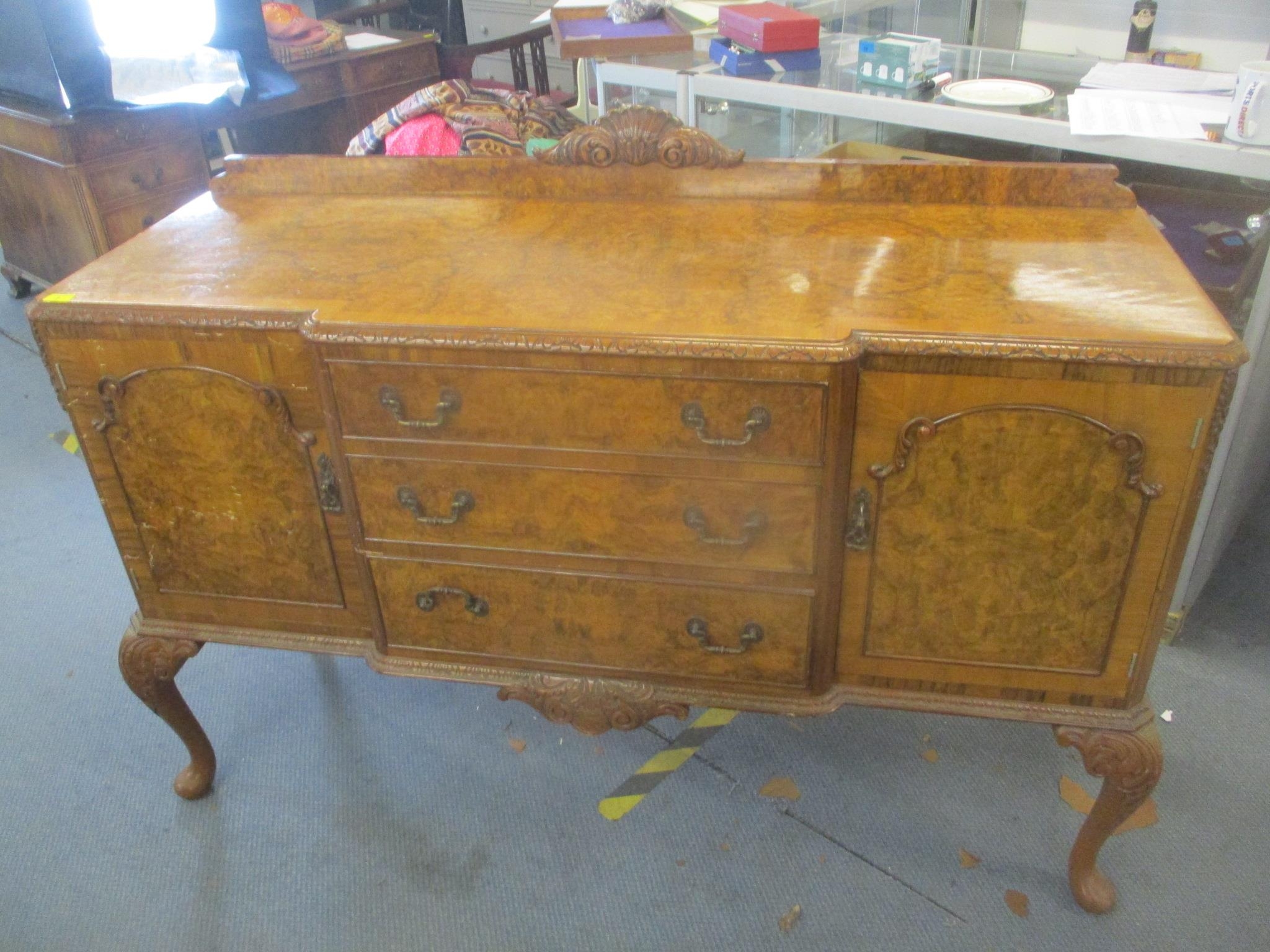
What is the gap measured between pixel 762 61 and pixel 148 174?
7.07ft

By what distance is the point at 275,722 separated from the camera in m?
1.96

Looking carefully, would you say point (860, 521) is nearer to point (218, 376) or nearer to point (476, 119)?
point (218, 376)

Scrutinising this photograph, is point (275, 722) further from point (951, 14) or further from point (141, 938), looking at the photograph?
point (951, 14)

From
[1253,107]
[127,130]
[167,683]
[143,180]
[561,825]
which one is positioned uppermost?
[1253,107]

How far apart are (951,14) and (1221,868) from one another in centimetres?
238

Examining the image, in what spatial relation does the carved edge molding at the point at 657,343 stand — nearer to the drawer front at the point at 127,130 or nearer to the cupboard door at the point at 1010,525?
the cupboard door at the point at 1010,525

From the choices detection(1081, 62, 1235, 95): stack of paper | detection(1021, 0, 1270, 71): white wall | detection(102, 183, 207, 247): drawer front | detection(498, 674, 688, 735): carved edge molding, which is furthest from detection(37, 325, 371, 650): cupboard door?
detection(1021, 0, 1270, 71): white wall

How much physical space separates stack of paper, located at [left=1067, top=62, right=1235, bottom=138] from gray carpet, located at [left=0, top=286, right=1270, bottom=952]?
102 centimetres

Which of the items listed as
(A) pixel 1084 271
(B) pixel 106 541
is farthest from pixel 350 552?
(B) pixel 106 541

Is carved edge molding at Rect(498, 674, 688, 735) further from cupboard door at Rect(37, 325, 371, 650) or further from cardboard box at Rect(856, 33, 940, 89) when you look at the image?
cardboard box at Rect(856, 33, 940, 89)

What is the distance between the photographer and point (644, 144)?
1.52 meters

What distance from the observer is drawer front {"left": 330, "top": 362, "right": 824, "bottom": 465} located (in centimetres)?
118

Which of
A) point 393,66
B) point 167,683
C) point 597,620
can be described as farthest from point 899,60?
point 393,66

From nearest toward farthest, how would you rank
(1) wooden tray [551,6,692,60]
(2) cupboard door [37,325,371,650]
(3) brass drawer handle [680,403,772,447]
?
1. (3) brass drawer handle [680,403,772,447]
2. (2) cupboard door [37,325,371,650]
3. (1) wooden tray [551,6,692,60]
